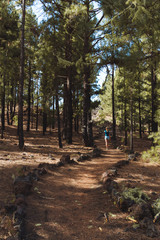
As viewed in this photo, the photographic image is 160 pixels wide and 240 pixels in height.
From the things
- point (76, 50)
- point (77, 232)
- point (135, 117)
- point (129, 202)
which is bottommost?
point (77, 232)

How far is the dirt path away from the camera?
122 inches

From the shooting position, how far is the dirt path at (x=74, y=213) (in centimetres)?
309

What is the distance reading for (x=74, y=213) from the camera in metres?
3.97

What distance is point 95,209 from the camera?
414 cm

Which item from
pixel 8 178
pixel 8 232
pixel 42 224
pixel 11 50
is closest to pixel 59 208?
pixel 42 224

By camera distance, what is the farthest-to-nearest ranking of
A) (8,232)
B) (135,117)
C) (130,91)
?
1. (135,117)
2. (130,91)
3. (8,232)

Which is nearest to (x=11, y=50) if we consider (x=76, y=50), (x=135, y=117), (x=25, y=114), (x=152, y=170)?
(x=76, y=50)

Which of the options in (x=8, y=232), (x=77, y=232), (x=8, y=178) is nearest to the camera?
(x=8, y=232)

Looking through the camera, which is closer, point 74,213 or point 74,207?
point 74,213

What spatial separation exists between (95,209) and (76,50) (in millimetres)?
14761

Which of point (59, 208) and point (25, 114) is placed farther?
point (25, 114)

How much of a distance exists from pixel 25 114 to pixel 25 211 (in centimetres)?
3574

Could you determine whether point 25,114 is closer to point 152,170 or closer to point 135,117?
point 135,117

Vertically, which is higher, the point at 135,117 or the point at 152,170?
the point at 135,117
